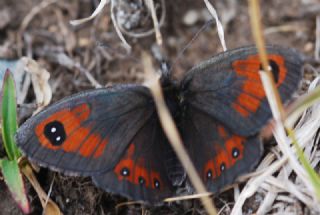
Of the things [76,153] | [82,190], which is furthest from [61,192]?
[76,153]

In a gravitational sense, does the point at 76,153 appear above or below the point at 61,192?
above

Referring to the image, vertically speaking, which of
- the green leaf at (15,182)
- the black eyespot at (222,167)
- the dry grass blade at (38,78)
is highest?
the dry grass blade at (38,78)

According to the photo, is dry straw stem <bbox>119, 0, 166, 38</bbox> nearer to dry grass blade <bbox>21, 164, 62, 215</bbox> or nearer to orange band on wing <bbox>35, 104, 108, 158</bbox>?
orange band on wing <bbox>35, 104, 108, 158</bbox>

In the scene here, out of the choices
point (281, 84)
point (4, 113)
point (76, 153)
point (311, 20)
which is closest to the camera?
point (281, 84)

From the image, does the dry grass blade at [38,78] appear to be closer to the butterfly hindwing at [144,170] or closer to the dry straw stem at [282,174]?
the butterfly hindwing at [144,170]

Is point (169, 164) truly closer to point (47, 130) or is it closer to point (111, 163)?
point (111, 163)

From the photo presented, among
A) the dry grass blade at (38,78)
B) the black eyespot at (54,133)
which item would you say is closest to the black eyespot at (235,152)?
the black eyespot at (54,133)
